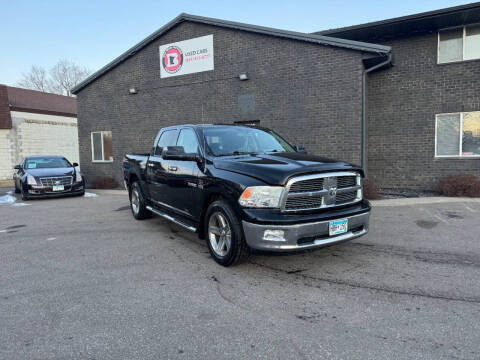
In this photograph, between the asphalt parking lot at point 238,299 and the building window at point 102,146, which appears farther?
the building window at point 102,146

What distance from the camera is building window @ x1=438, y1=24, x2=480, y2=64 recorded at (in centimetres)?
1076

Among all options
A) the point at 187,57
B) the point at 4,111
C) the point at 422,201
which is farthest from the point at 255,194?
the point at 4,111

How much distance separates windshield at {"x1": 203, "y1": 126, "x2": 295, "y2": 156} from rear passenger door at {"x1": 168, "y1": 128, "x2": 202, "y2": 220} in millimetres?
262

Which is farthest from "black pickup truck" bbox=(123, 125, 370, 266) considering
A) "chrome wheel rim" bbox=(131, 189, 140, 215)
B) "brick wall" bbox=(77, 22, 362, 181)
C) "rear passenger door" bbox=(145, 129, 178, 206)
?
"brick wall" bbox=(77, 22, 362, 181)

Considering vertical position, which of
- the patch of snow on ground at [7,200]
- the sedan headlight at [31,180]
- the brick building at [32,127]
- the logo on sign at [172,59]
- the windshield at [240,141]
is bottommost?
the patch of snow on ground at [7,200]

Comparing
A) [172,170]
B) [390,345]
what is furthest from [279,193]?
[172,170]

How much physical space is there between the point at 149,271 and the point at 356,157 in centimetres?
774

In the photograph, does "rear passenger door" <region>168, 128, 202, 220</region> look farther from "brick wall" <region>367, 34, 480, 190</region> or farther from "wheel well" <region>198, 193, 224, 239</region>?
"brick wall" <region>367, 34, 480, 190</region>

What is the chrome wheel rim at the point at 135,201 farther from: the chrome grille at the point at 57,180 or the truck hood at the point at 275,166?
the chrome grille at the point at 57,180

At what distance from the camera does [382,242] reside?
18.5ft

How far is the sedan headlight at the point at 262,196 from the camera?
3929 mm

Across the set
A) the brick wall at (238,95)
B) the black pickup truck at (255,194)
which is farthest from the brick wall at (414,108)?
the black pickup truck at (255,194)

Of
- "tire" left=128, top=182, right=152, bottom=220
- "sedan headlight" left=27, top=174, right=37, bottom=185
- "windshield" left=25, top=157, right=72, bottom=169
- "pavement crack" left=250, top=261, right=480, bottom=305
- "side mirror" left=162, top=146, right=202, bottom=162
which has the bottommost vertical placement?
"pavement crack" left=250, top=261, right=480, bottom=305

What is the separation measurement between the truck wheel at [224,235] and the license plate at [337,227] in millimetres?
1016
